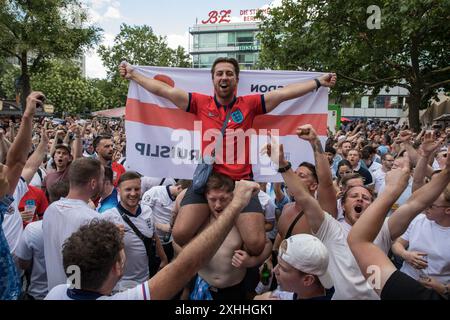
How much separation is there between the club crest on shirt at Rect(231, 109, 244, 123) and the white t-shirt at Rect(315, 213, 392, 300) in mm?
1243

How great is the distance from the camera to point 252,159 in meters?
3.76

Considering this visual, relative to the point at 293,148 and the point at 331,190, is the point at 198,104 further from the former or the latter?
the point at 331,190

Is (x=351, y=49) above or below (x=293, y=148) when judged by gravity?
above

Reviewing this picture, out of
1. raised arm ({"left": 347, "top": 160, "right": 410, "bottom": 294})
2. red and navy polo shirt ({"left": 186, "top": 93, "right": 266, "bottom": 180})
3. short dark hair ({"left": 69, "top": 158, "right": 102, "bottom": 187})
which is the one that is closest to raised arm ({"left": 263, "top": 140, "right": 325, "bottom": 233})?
raised arm ({"left": 347, "top": 160, "right": 410, "bottom": 294})

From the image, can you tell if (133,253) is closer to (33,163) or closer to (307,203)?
→ (33,163)

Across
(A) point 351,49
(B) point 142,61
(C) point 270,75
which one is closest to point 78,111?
(B) point 142,61

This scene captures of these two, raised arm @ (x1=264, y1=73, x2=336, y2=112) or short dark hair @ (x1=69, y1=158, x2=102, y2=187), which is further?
raised arm @ (x1=264, y1=73, x2=336, y2=112)

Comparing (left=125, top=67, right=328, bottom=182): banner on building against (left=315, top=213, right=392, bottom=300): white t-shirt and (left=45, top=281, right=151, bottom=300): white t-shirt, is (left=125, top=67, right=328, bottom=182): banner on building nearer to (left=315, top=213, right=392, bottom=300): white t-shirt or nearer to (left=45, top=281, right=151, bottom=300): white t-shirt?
(left=315, top=213, right=392, bottom=300): white t-shirt

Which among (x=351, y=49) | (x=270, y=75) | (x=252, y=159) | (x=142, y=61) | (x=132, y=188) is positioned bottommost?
(x=132, y=188)

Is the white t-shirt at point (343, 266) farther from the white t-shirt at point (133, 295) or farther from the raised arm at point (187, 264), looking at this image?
the white t-shirt at point (133, 295)

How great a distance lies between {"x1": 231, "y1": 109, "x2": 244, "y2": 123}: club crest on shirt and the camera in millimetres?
3579

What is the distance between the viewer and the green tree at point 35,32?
2125cm
